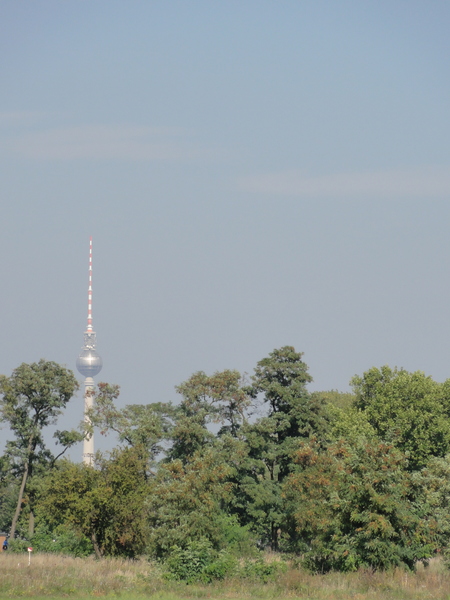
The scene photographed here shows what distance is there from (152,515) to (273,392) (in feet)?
89.4

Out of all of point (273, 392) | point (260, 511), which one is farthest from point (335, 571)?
point (273, 392)

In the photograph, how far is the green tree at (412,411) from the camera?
81250 mm

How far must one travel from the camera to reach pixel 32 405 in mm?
75062

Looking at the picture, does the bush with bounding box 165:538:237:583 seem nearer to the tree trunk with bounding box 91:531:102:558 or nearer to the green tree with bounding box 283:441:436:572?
the green tree with bounding box 283:441:436:572

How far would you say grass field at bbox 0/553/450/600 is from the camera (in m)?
37.9

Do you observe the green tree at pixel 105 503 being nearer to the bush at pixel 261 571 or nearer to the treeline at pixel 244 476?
the treeline at pixel 244 476

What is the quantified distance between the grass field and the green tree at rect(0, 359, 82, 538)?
3094cm

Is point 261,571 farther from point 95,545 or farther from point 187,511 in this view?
point 95,545

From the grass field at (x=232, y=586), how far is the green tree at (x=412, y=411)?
3748cm

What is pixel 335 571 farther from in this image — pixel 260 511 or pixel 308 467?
pixel 260 511

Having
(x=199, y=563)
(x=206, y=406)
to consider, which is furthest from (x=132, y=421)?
(x=199, y=563)

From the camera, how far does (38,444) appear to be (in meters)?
75.9

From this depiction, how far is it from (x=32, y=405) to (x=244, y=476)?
56.9 ft

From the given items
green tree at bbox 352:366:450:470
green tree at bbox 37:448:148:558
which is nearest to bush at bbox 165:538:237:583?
green tree at bbox 37:448:148:558
